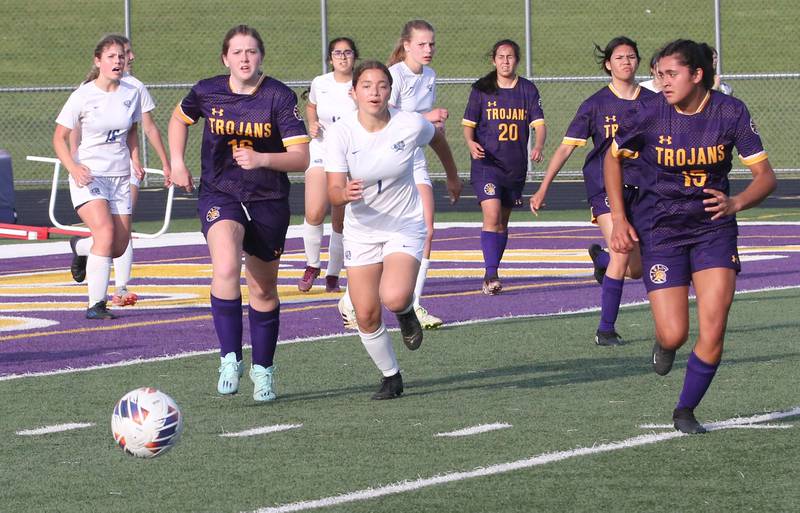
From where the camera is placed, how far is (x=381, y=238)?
912 cm

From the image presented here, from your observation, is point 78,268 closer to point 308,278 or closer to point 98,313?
point 98,313

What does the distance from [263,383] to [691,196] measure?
8.57 ft

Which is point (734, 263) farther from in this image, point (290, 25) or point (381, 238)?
point (290, 25)

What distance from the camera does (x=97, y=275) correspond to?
12.8 m

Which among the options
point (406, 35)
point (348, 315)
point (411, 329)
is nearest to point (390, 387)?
point (411, 329)

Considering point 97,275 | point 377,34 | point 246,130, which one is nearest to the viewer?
point 246,130

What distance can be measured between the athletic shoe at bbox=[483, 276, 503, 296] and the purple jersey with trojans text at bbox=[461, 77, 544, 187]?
2.81 feet

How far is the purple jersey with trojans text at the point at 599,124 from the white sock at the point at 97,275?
3632 millimetres

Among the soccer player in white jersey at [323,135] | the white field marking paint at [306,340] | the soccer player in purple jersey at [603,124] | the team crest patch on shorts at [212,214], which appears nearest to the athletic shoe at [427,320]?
the white field marking paint at [306,340]

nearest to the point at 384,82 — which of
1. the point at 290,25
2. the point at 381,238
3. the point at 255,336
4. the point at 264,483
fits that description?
the point at 381,238

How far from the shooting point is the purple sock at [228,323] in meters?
9.16

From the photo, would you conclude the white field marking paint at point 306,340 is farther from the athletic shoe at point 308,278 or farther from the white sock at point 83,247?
the white sock at point 83,247

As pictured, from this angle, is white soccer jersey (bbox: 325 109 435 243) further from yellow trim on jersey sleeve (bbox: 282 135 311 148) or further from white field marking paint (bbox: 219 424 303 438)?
white field marking paint (bbox: 219 424 303 438)

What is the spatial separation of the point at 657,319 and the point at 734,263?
0.50 m
